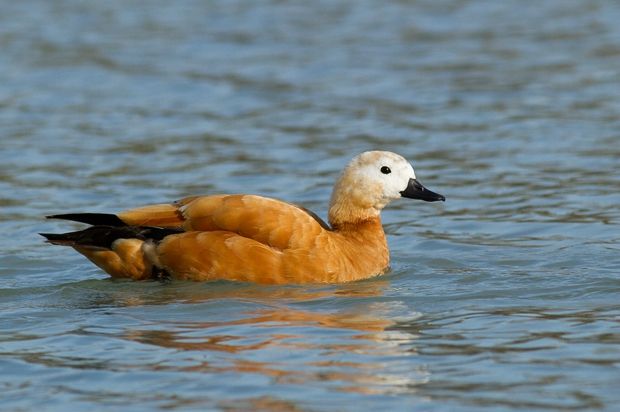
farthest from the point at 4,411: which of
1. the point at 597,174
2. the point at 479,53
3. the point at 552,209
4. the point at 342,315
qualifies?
the point at 479,53

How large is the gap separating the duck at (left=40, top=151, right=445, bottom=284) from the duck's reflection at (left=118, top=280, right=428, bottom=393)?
20 centimetres

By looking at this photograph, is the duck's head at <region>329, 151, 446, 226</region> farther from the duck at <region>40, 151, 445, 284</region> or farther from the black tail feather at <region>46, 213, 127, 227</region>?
the black tail feather at <region>46, 213, 127, 227</region>

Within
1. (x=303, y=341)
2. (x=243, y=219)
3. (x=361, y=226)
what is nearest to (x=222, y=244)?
(x=243, y=219)

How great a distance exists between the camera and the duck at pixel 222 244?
1033 cm

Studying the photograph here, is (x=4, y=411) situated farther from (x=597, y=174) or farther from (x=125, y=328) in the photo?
(x=597, y=174)

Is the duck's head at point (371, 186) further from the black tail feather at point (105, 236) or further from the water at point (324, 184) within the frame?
the black tail feather at point (105, 236)

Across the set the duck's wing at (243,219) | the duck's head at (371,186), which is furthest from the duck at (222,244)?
the duck's head at (371,186)

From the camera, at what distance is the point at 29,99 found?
58.8 feet

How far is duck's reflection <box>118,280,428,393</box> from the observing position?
8.08 metres

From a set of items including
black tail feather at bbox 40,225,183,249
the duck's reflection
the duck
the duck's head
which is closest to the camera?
the duck's reflection

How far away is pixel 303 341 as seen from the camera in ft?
28.7

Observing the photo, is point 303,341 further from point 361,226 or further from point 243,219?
point 361,226

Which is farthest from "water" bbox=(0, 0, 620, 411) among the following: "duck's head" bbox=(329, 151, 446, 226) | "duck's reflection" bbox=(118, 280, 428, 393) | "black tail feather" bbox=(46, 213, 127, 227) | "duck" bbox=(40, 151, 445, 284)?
"duck's head" bbox=(329, 151, 446, 226)

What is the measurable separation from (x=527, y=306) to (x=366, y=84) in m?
9.18
